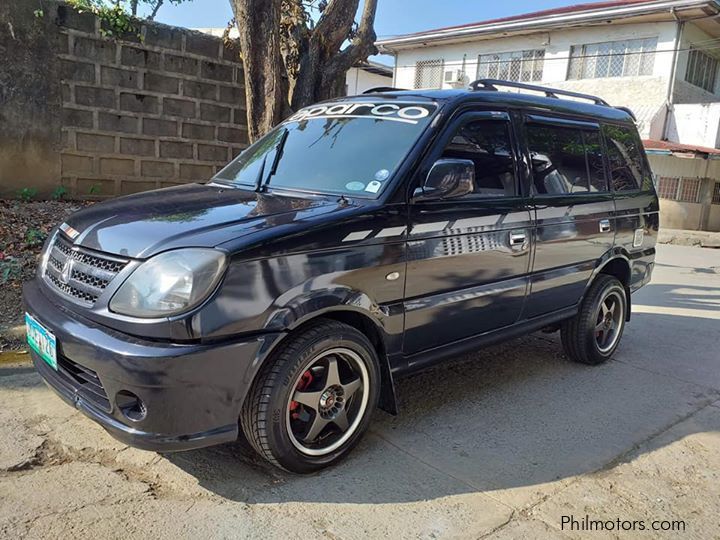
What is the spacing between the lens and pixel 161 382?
245 cm

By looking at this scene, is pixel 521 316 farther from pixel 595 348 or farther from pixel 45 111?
pixel 45 111

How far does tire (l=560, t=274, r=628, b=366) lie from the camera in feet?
15.9

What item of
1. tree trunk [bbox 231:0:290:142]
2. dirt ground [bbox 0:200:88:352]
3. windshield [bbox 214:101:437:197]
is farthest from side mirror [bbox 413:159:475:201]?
tree trunk [bbox 231:0:290:142]

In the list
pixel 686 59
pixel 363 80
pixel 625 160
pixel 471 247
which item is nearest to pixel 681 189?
pixel 686 59

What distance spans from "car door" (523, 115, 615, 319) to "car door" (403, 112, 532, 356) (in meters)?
0.22

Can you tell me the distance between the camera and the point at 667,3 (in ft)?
52.7

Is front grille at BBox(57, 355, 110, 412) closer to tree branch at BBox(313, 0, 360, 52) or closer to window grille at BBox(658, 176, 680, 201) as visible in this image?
tree branch at BBox(313, 0, 360, 52)

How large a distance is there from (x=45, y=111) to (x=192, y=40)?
240cm

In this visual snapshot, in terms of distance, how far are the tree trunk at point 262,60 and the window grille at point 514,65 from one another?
45.7ft

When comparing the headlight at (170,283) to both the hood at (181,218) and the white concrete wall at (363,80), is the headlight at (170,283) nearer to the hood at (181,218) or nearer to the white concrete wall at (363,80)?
the hood at (181,218)

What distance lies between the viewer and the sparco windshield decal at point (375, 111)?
11.8ft

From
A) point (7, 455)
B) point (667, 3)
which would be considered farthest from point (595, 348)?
point (667, 3)

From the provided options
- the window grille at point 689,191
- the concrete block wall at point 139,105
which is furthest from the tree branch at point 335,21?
the window grille at point 689,191

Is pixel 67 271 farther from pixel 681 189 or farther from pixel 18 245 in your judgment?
pixel 681 189
